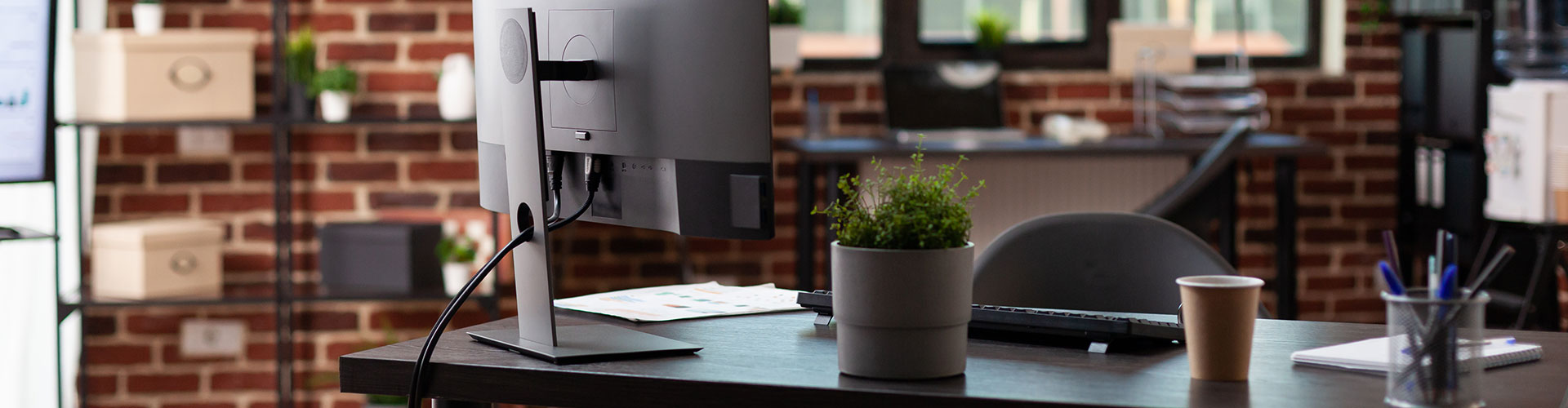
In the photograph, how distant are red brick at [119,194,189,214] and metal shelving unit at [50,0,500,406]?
13 centimetres

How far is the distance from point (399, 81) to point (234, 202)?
0.51 m

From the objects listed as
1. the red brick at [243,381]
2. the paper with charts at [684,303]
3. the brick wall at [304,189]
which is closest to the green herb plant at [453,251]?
the brick wall at [304,189]

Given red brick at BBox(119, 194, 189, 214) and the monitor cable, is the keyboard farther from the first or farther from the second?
red brick at BBox(119, 194, 189, 214)

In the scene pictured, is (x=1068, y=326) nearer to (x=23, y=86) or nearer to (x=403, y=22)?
(x=23, y=86)

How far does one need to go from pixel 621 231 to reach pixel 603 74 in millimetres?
2667

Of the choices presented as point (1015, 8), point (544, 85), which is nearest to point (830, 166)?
point (1015, 8)

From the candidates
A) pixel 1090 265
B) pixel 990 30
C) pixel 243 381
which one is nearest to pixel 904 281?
pixel 1090 265

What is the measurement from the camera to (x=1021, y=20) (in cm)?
432

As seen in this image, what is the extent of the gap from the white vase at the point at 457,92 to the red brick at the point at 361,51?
0.96 feet

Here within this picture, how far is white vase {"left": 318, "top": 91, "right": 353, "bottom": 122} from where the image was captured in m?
3.24

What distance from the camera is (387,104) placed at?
3459 millimetres

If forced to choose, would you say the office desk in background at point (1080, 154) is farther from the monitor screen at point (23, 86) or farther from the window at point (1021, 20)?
the monitor screen at point (23, 86)

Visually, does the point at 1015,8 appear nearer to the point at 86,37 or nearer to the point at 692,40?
the point at 86,37

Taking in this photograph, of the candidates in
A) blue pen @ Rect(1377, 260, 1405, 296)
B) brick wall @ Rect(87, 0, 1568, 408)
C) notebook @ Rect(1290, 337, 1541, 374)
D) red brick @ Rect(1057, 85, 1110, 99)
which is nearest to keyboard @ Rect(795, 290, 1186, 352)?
notebook @ Rect(1290, 337, 1541, 374)
